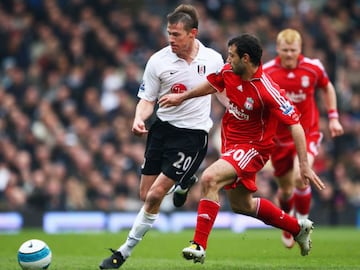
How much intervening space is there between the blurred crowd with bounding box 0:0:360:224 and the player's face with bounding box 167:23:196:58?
9.32 m

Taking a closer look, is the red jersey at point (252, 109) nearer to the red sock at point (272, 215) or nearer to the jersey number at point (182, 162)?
the jersey number at point (182, 162)

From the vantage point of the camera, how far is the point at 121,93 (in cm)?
2214

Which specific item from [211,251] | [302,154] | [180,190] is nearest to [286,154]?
[211,251]

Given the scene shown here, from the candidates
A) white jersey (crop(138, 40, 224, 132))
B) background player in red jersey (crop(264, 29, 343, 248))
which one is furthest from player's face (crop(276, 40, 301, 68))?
white jersey (crop(138, 40, 224, 132))

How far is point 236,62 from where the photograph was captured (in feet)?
33.4

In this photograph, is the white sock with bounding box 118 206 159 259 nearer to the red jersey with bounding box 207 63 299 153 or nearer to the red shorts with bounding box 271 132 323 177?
the red jersey with bounding box 207 63 299 153

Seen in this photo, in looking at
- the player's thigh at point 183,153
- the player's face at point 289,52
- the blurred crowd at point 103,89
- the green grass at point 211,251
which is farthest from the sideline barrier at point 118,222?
the player's thigh at point 183,153

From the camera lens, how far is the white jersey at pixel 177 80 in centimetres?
1097

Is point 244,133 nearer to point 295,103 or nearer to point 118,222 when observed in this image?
point 295,103

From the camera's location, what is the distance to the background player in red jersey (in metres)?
13.6

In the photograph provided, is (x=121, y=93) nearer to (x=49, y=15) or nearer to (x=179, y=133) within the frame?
(x=49, y=15)

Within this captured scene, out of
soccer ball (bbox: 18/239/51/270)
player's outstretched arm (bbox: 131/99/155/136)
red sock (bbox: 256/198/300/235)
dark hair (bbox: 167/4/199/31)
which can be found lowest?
soccer ball (bbox: 18/239/51/270)

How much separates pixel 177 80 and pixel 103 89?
37.9 feet

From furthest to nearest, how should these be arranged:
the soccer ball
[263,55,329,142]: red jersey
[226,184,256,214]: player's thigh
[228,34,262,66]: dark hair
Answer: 1. [263,55,329,142]: red jersey
2. [226,184,256,214]: player's thigh
3. [228,34,262,66]: dark hair
4. the soccer ball
